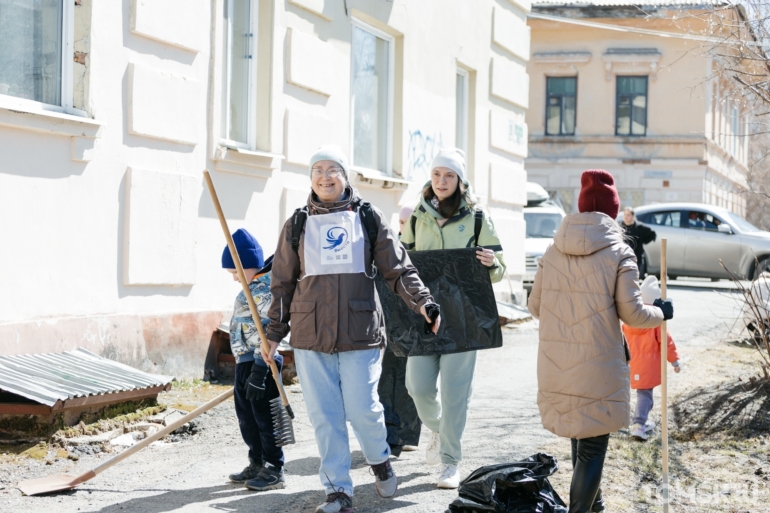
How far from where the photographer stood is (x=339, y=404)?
477cm

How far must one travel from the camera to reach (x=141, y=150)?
7707mm

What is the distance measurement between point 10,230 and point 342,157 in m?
2.81

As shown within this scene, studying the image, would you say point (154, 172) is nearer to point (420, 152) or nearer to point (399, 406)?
point (399, 406)

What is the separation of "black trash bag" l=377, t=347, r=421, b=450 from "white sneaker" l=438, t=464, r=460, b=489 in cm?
74

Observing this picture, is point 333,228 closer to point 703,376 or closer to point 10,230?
point 10,230

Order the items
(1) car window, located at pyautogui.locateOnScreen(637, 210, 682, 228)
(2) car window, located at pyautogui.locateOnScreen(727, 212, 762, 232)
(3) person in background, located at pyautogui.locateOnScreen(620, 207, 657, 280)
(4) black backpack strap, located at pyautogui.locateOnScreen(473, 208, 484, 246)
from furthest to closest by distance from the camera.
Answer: (1) car window, located at pyautogui.locateOnScreen(637, 210, 682, 228)
(2) car window, located at pyautogui.locateOnScreen(727, 212, 762, 232)
(3) person in background, located at pyautogui.locateOnScreen(620, 207, 657, 280)
(4) black backpack strap, located at pyautogui.locateOnScreen(473, 208, 484, 246)

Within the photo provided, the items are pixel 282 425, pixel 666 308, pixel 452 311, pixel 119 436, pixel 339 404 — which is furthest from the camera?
pixel 119 436

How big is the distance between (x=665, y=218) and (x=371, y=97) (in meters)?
11.8

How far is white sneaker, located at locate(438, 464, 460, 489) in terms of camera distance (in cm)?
520

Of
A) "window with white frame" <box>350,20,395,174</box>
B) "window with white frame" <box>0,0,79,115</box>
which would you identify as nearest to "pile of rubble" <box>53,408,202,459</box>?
"window with white frame" <box>0,0,79,115</box>

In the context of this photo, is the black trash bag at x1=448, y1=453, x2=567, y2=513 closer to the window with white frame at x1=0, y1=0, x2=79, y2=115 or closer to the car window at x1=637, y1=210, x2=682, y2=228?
the window with white frame at x1=0, y1=0, x2=79, y2=115

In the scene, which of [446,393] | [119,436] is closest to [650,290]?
[446,393]

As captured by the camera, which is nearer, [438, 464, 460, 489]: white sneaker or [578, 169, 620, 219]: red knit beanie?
[578, 169, 620, 219]: red knit beanie

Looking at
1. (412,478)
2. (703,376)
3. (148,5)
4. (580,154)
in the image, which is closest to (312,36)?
(148,5)
